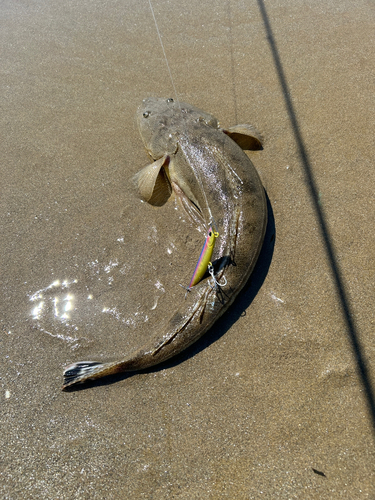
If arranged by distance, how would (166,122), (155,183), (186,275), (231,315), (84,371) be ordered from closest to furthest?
(84,371), (231,315), (186,275), (155,183), (166,122)

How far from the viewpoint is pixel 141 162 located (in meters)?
3.88

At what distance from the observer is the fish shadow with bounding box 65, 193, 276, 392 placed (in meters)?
2.77

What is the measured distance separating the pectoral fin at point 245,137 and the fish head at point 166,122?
0.69 feet

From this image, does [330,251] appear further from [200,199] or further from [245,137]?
[245,137]

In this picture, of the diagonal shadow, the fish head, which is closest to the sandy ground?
the diagonal shadow

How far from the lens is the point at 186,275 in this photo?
3127 mm

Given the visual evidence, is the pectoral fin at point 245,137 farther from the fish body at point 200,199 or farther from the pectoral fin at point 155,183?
the pectoral fin at point 155,183

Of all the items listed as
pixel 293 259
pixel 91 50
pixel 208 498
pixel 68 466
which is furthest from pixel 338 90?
pixel 68 466

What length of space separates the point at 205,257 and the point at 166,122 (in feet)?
6.23

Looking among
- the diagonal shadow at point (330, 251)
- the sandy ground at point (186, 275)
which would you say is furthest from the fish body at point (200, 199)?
the diagonal shadow at point (330, 251)

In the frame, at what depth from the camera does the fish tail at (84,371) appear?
268 cm

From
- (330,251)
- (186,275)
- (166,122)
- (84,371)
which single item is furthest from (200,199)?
(84,371)

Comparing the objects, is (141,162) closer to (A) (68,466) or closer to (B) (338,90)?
(B) (338,90)

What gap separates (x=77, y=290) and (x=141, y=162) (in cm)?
163
